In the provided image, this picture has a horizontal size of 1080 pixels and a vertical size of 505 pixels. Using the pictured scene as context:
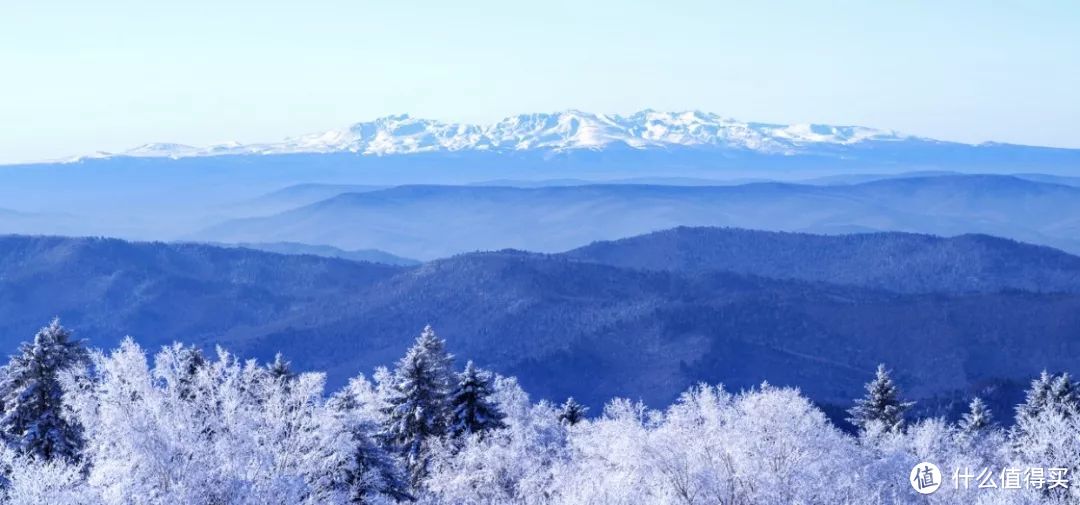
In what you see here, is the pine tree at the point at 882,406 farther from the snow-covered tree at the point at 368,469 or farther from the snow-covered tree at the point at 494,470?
the snow-covered tree at the point at 368,469

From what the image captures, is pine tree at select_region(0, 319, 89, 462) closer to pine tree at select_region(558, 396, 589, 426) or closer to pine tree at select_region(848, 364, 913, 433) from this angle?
pine tree at select_region(558, 396, 589, 426)

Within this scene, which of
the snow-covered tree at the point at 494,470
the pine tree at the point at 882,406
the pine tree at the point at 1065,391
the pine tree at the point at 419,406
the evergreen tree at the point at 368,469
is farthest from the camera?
the pine tree at the point at 882,406

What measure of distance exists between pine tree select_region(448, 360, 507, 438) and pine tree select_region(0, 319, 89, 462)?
1804cm

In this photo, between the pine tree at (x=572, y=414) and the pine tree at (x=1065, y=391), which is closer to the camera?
the pine tree at (x=1065, y=391)

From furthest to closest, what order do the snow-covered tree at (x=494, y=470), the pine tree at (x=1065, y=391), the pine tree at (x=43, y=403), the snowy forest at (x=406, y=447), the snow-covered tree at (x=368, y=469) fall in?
the pine tree at (x=1065, y=391)
the snow-covered tree at (x=494, y=470)
the pine tree at (x=43, y=403)
the snow-covered tree at (x=368, y=469)
the snowy forest at (x=406, y=447)

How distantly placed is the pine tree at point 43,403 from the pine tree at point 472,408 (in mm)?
18037

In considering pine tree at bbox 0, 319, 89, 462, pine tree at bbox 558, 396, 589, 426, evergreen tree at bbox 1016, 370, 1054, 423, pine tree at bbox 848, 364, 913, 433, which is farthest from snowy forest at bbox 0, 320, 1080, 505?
pine tree at bbox 848, 364, 913, 433

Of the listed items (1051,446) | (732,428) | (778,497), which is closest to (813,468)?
(778,497)

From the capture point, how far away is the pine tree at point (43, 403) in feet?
180

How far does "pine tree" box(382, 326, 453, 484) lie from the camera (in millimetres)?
64125

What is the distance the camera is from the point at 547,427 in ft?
237

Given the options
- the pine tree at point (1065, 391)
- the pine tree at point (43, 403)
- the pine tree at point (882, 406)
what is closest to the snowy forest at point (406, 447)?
the pine tree at point (43, 403)

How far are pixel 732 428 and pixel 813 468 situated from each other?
720cm

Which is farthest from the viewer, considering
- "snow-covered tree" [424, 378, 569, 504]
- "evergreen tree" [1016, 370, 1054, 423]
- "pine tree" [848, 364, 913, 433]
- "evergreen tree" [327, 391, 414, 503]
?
"pine tree" [848, 364, 913, 433]
